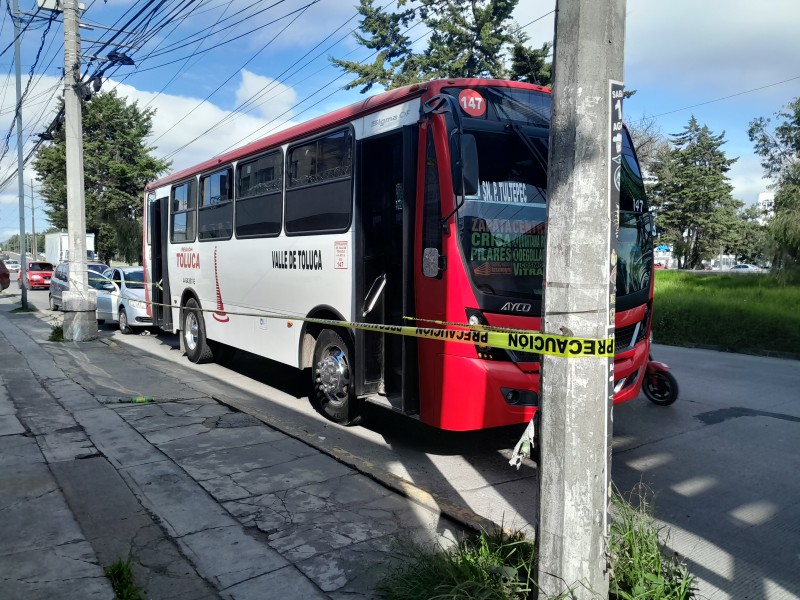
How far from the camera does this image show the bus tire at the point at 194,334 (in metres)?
10.6

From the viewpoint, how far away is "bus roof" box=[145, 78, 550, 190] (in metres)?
5.22

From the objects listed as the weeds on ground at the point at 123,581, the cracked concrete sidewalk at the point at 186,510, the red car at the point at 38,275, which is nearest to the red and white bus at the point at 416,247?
the cracked concrete sidewalk at the point at 186,510

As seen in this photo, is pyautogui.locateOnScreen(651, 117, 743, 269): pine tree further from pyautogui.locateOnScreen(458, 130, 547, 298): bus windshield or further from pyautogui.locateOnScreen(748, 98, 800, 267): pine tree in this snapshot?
pyautogui.locateOnScreen(458, 130, 547, 298): bus windshield

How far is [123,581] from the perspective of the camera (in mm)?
3385

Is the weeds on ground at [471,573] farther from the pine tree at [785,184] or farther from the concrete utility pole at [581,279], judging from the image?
the pine tree at [785,184]

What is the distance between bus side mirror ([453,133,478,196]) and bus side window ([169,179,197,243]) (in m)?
6.73

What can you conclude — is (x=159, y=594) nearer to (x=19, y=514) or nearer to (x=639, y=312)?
(x=19, y=514)

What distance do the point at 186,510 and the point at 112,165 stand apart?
40962 mm

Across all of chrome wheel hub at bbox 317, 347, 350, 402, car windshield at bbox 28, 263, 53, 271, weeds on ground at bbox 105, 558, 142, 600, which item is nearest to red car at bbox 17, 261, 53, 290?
car windshield at bbox 28, 263, 53, 271

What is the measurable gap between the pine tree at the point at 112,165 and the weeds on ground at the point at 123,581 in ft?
136

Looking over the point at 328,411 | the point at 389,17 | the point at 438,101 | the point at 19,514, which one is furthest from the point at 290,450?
the point at 389,17

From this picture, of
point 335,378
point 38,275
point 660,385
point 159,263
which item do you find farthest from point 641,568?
point 38,275

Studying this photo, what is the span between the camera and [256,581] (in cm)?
344

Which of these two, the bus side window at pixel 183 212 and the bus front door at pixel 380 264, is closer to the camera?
the bus front door at pixel 380 264
